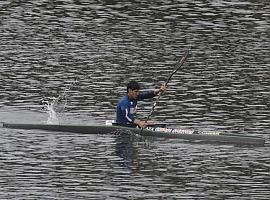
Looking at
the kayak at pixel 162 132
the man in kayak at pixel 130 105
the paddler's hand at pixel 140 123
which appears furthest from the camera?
the man in kayak at pixel 130 105

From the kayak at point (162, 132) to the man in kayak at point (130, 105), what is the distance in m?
0.29

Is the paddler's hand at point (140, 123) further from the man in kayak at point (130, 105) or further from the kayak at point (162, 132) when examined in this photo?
the kayak at point (162, 132)

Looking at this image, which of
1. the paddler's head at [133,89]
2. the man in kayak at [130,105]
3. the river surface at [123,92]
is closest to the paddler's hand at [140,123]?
the man in kayak at [130,105]

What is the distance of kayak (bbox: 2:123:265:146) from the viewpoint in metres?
44.7

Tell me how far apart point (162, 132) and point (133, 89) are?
79.2 inches

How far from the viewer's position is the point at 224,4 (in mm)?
79375

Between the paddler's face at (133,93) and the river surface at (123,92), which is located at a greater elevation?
the paddler's face at (133,93)

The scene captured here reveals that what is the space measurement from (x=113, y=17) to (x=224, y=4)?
8607 mm

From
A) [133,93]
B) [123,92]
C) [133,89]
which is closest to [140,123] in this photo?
Answer: [133,93]

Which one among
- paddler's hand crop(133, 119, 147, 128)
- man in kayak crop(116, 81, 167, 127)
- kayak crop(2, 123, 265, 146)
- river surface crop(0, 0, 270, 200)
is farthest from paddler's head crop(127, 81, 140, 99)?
river surface crop(0, 0, 270, 200)

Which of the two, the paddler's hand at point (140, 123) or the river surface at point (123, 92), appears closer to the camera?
the river surface at point (123, 92)

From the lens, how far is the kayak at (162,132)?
44656 millimetres

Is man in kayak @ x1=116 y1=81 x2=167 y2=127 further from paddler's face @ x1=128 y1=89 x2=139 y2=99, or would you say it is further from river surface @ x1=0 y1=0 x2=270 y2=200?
river surface @ x1=0 y1=0 x2=270 y2=200

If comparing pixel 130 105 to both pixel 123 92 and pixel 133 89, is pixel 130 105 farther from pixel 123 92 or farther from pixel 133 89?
pixel 123 92
